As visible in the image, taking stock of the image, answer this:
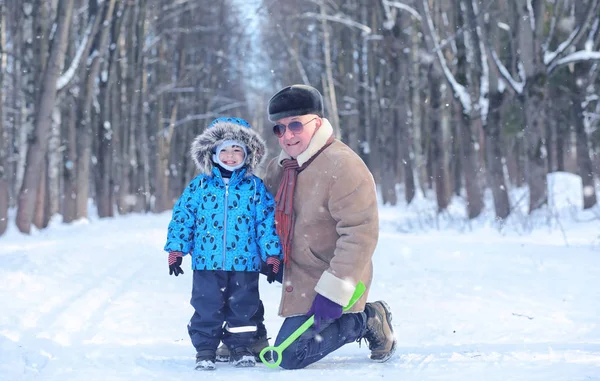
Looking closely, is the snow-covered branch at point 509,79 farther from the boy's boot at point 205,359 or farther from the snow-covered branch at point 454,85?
the boy's boot at point 205,359

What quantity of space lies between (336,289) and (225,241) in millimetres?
783

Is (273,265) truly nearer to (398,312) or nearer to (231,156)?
(231,156)

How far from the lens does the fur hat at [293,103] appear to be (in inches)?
187

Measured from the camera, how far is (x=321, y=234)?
4.65 m

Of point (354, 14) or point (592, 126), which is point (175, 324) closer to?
point (354, 14)

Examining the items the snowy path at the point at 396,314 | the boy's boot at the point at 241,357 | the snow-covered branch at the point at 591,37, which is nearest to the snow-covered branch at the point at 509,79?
the snow-covered branch at the point at 591,37

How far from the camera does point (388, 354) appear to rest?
184 inches

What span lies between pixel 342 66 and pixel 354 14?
425cm

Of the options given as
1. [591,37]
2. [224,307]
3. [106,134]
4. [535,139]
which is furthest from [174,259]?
[106,134]

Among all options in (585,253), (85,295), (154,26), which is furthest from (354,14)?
(85,295)

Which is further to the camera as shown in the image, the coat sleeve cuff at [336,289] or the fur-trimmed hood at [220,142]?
the fur-trimmed hood at [220,142]

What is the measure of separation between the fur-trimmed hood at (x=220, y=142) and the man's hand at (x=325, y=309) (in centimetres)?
99

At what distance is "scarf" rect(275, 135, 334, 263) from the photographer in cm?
471

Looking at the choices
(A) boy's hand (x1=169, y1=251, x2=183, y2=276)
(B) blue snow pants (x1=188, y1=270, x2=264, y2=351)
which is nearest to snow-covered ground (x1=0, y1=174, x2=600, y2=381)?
(B) blue snow pants (x1=188, y1=270, x2=264, y2=351)
